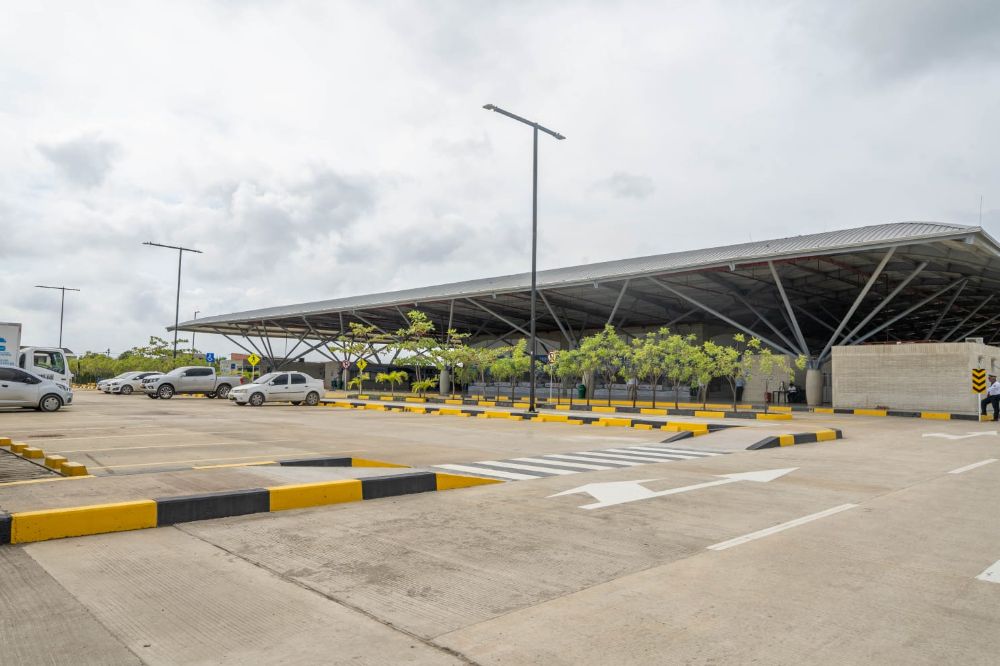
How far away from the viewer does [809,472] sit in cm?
1081

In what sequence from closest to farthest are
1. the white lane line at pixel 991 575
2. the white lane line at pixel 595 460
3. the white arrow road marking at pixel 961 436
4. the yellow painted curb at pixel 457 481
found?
the white lane line at pixel 991 575, the yellow painted curb at pixel 457 481, the white lane line at pixel 595 460, the white arrow road marking at pixel 961 436

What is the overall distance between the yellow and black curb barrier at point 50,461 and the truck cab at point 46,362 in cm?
1892

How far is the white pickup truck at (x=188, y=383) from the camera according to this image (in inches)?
1542

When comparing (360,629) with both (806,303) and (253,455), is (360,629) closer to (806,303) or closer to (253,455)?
(253,455)

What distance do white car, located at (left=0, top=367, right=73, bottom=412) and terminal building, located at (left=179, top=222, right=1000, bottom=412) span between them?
964 inches

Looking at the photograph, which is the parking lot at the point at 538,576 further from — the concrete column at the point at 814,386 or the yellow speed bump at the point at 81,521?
the concrete column at the point at 814,386

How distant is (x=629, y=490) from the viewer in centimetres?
869

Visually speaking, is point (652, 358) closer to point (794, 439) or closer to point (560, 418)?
point (560, 418)

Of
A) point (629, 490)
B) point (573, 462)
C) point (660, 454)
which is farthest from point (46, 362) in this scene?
point (629, 490)

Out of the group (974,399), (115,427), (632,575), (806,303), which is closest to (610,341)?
(974,399)

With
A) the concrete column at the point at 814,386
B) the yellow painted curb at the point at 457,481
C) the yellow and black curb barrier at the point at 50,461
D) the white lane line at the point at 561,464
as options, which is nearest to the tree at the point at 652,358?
the concrete column at the point at 814,386

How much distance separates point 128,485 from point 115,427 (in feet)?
38.6

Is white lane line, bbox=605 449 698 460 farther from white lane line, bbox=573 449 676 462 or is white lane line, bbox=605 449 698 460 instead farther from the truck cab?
the truck cab

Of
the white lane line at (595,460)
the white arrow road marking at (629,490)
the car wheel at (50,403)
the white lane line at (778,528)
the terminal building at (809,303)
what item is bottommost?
the white lane line at (595,460)
